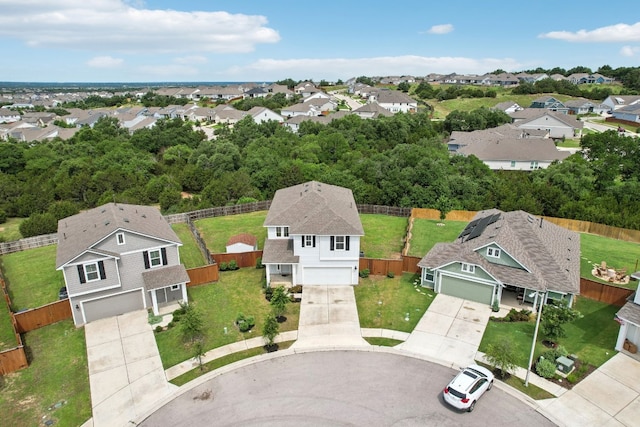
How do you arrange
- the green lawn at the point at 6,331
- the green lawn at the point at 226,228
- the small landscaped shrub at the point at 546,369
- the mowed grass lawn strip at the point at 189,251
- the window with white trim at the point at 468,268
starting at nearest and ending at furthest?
the small landscaped shrub at the point at 546,369, the green lawn at the point at 6,331, the window with white trim at the point at 468,268, the mowed grass lawn strip at the point at 189,251, the green lawn at the point at 226,228

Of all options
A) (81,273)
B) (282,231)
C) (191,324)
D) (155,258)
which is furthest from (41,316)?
(282,231)

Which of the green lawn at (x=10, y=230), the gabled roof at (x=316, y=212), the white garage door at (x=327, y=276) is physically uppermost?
the gabled roof at (x=316, y=212)

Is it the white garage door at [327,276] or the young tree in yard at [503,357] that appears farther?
the white garage door at [327,276]

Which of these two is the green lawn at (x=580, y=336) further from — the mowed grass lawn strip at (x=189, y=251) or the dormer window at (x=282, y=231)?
the mowed grass lawn strip at (x=189, y=251)

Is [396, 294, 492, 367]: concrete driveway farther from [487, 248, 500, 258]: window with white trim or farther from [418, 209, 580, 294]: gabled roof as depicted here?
[487, 248, 500, 258]: window with white trim

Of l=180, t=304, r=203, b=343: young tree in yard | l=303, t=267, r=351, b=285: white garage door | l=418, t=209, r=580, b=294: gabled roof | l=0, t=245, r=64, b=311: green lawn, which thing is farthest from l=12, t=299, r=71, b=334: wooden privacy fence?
l=418, t=209, r=580, b=294: gabled roof

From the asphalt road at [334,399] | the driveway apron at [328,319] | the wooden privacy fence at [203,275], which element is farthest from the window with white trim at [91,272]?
the driveway apron at [328,319]

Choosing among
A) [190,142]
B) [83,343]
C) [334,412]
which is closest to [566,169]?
[334,412]

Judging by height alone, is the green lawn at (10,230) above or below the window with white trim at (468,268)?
below
